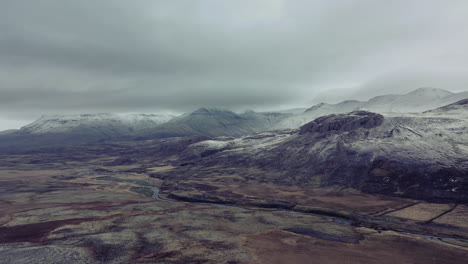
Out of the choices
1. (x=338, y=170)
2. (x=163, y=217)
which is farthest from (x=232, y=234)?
(x=338, y=170)

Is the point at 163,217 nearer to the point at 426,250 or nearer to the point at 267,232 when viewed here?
the point at 267,232

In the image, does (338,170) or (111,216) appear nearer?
(111,216)

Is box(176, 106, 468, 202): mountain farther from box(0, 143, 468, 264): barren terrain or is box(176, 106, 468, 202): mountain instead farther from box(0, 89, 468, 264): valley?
box(0, 143, 468, 264): barren terrain

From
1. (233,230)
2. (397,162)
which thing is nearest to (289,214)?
(233,230)

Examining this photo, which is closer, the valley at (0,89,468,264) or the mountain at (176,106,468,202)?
the valley at (0,89,468,264)

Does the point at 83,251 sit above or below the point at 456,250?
above

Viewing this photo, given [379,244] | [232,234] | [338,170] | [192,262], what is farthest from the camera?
[338,170]

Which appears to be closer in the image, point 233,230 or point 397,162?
point 233,230

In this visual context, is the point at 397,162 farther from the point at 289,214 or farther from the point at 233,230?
Result: the point at 233,230

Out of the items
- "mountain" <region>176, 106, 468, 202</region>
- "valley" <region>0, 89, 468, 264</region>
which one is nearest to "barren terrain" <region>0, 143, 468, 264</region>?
"valley" <region>0, 89, 468, 264</region>

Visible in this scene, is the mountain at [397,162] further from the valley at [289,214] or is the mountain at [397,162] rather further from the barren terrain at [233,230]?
the barren terrain at [233,230]

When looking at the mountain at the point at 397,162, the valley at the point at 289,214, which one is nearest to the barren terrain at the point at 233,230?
the valley at the point at 289,214
